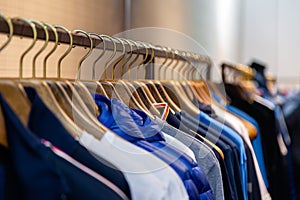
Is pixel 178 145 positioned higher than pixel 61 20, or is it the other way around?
pixel 61 20

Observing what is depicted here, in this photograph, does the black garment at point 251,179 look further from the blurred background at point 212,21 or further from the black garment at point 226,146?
the blurred background at point 212,21

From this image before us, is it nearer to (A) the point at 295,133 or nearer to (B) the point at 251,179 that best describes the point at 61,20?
(B) the point at 251,179

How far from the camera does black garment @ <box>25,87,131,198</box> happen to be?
61cm

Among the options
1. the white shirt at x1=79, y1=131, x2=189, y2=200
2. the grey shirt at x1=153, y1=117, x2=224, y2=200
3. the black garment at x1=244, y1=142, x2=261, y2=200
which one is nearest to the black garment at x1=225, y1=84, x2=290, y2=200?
the black garment at x1=244, y1=142, x2=261, y2=200

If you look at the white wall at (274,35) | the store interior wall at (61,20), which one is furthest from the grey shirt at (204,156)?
the white wall at (274,35)

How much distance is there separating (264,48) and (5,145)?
3.92 meters

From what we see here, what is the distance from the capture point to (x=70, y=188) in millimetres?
554

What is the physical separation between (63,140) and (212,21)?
2.33 m

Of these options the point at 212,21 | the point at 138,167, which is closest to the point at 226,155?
the point at 138,167

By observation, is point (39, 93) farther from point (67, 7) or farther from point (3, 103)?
point (67, 7)

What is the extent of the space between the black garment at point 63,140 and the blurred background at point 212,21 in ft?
2.64

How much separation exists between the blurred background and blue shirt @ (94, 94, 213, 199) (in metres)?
0.73

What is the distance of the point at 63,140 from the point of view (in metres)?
0.61

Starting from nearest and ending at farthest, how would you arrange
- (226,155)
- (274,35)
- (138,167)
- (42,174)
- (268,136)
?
(42,174), (138,167), (226,155), (268,136), (274,35)
